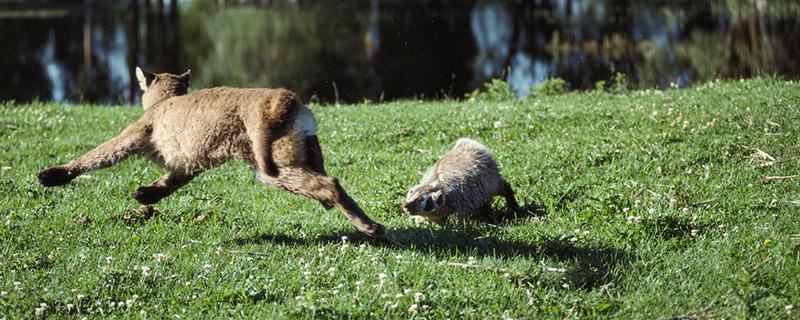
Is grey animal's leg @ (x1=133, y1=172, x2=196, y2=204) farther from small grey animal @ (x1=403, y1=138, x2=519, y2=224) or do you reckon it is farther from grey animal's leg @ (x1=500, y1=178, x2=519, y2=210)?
grey animal's leg @ (x1=500, y1=178, x2=519, y2=210)

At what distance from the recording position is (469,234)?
561 cm

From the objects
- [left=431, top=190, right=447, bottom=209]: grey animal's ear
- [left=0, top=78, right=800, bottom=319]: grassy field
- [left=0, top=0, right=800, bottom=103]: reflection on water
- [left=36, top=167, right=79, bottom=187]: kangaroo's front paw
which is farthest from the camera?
[left=0, top=0, right=800, bottom=103]: reflection on water

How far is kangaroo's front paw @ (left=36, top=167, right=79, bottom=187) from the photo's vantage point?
5.03 metres

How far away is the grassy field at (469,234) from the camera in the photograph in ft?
14.0

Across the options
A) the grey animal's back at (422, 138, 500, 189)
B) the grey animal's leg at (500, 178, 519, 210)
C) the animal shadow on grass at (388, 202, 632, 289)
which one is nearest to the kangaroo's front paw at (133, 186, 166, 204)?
the animal shadow on grass at (388, 202, 632, 289)

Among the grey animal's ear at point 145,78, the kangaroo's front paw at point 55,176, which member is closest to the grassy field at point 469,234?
the kangaroo's front paw at point 55,176

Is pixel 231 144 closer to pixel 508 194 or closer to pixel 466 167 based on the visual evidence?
pixel 466 167

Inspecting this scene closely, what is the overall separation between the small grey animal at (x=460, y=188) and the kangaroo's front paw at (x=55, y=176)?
2818 millimetres

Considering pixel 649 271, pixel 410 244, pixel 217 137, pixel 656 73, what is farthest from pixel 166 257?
pixel 656 73

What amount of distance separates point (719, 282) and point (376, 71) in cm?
2086

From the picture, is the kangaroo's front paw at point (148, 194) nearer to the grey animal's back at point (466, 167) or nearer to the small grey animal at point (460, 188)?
the small grey animal at point (460, 188)

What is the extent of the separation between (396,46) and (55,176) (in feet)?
77.1

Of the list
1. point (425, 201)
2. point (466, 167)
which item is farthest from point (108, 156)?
point (466, 167)

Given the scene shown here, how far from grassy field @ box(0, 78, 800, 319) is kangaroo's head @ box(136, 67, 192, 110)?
1145mm
